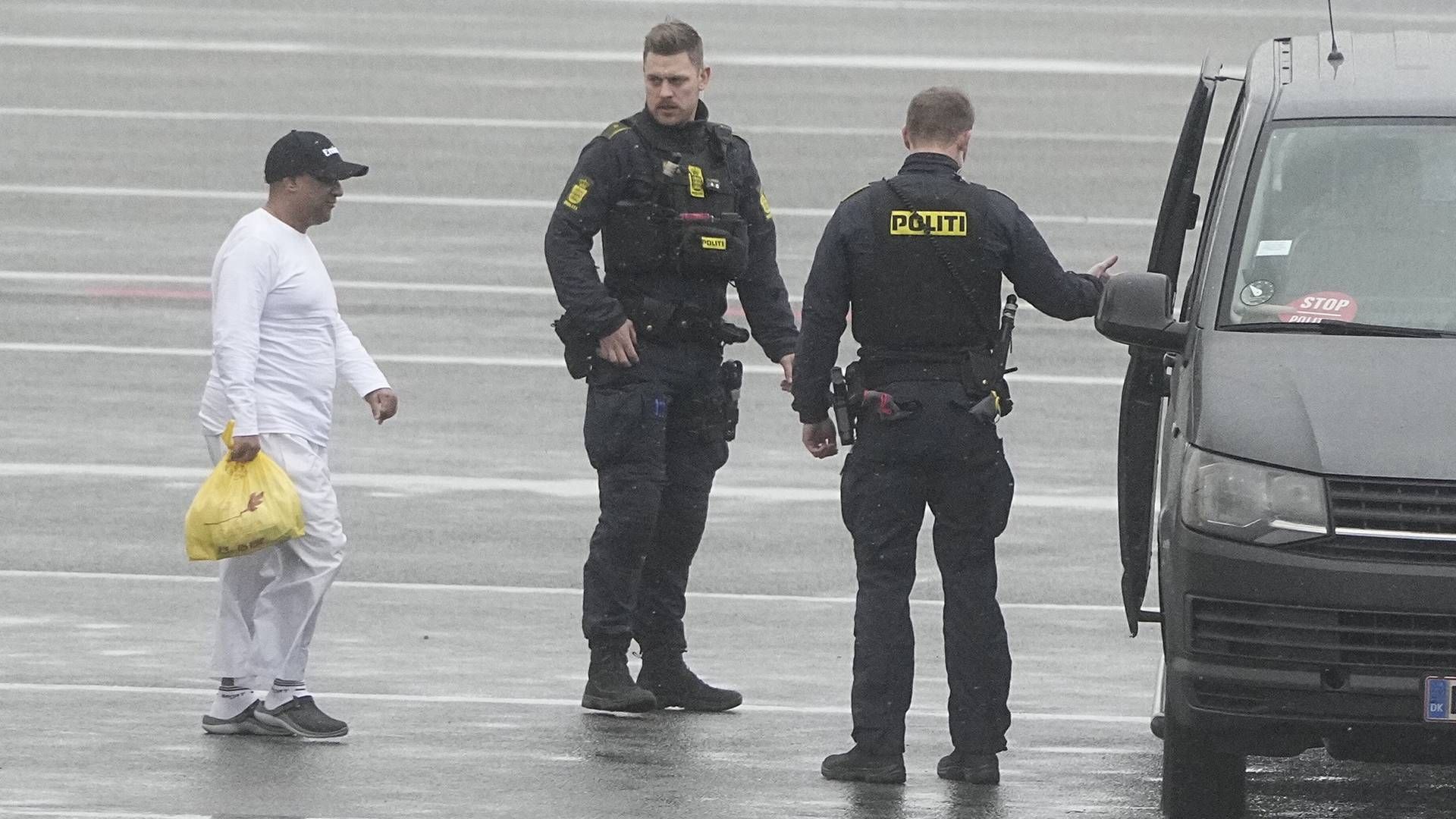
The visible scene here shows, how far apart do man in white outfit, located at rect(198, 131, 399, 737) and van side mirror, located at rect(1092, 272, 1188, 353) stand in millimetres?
2234

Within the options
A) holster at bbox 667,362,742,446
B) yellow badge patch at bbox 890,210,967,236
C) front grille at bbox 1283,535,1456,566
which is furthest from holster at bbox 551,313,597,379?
front grille at bbox 1283,535,1456,566

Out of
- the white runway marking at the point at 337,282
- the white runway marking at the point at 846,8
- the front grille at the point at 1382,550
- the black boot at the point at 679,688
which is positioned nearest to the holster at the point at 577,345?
the black boot at the point at 679,688

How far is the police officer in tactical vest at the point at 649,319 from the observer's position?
816cm

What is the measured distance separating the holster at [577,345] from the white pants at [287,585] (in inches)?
33.4

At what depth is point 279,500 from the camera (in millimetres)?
7613

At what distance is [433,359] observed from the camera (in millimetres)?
14758

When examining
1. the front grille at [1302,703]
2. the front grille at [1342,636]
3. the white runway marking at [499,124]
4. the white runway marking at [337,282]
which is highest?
the white runway marking at [499,124]

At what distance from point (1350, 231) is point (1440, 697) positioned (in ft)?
4.87

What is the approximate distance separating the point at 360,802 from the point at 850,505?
1.57m

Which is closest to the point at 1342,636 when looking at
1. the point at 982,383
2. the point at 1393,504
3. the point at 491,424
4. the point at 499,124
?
the point at 1393,504

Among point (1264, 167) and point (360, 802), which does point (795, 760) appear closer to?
point (360, 802)

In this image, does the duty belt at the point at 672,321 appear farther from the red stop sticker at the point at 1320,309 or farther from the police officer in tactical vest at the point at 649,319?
the red stop sticker at the point at 1320,309

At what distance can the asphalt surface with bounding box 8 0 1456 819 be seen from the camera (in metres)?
7.53

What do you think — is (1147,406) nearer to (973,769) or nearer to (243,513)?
(973,769)
